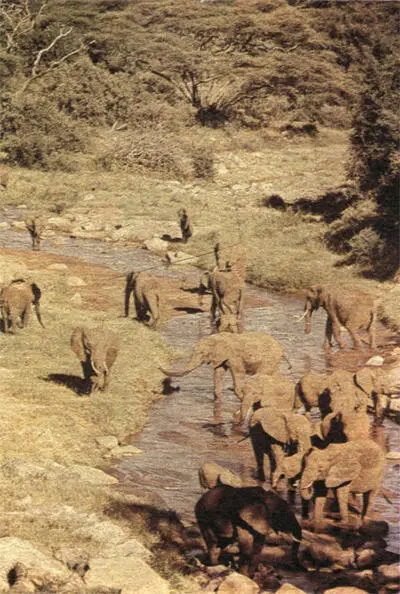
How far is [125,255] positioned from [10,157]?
15.3 meters

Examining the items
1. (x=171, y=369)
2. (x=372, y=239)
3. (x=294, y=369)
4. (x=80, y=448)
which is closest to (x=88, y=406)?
(x=80, y=448)

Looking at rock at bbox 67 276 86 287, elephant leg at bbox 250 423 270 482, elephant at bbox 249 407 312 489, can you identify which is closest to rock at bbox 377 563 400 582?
elephant at bbox 249 407 312 489

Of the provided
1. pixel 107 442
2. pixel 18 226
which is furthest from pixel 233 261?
pixel 18 226

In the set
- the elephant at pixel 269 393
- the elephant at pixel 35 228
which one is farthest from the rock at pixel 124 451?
the elephant at pixel 35 228

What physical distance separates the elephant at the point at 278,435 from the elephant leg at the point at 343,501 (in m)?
0.62

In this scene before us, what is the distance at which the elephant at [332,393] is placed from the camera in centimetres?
1370

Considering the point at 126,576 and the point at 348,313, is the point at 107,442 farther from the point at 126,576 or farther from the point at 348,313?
the point at 348,313

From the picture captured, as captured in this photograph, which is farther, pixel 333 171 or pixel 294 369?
pixel 333 171

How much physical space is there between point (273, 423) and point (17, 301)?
9507 millimetres

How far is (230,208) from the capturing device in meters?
39.8

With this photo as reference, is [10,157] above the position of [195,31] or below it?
below

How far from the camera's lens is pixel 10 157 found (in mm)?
46094

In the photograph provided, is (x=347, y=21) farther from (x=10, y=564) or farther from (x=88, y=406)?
(x=10, y=564)

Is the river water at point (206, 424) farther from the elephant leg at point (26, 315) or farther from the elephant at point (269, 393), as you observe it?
the elephant leg at point (26, 315)
